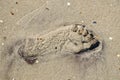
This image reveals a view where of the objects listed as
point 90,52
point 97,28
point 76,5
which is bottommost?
point 90,52

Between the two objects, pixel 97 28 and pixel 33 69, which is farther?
pixel 97 28

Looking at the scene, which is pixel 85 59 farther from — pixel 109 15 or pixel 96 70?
pixel 109 15

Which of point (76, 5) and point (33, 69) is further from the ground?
point (76, 5)

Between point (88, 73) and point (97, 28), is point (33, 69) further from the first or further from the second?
point (97, 28)

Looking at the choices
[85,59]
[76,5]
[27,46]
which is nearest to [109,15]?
[76,5]

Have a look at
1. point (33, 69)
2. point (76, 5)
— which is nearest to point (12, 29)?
point (33, 69)

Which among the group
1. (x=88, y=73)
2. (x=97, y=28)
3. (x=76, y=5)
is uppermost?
(x=76, y=5)
